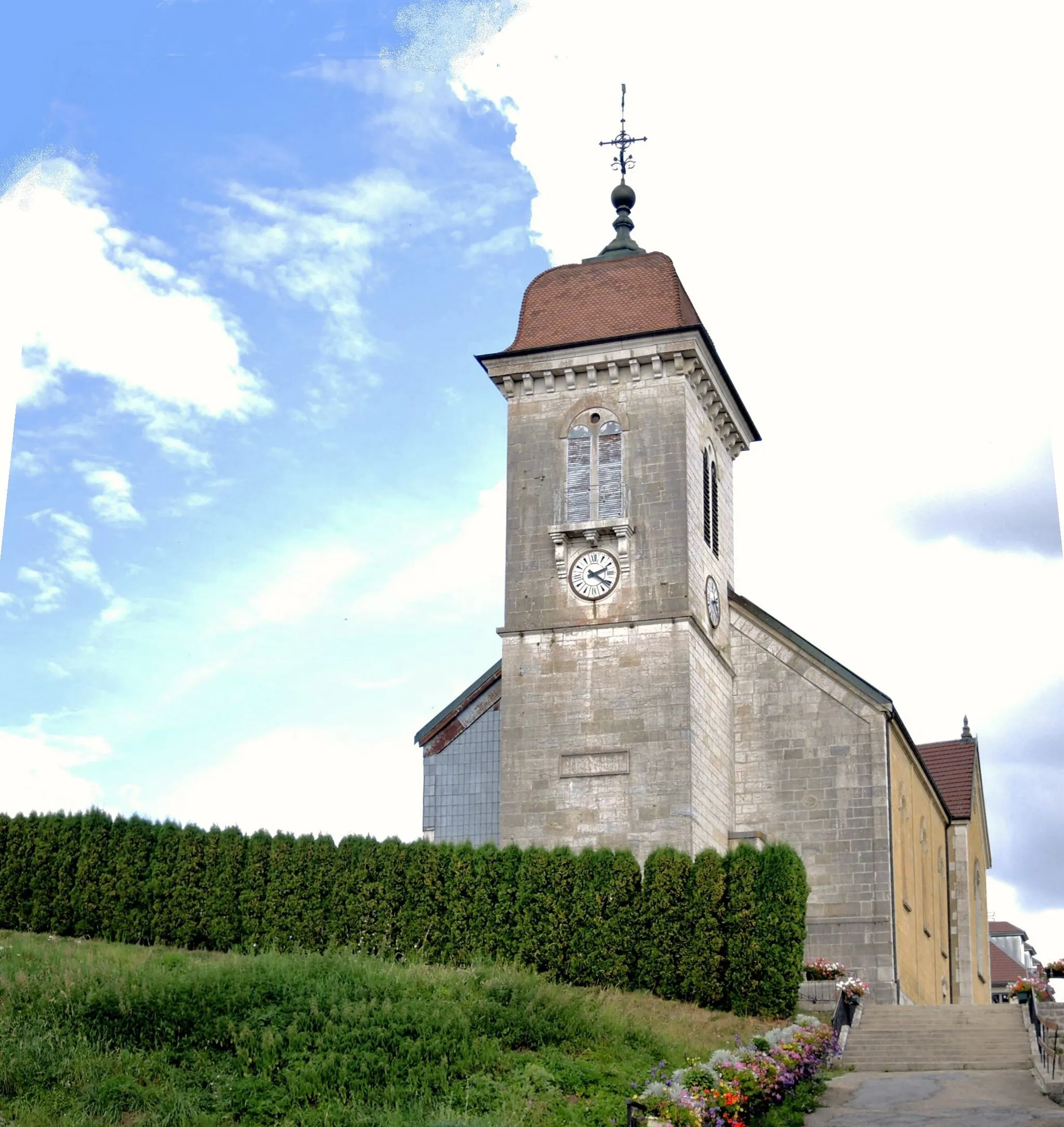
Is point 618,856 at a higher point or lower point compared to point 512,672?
lower

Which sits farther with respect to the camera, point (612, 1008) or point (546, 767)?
point (546, 767)

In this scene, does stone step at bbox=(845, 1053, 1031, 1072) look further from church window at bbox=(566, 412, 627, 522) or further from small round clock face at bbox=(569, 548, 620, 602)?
church window at bbox=(566, 412, 627, 522)

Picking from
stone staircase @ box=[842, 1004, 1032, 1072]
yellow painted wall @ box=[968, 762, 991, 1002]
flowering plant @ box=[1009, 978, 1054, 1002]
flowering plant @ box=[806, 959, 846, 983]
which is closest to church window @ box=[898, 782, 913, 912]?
flowering plant @ box=[806, 959, 846, 983]

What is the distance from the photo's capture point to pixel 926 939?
37875mm

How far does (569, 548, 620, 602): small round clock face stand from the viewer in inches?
1304

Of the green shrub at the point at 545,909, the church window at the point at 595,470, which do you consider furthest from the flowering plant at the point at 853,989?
the church window at the point at 595,470

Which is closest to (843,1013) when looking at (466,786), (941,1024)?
(941,1024)

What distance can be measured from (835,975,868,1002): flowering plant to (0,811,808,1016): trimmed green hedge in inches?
51.5

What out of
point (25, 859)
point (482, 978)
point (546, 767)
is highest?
point (546, 767)

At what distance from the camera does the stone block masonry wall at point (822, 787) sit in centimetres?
3222

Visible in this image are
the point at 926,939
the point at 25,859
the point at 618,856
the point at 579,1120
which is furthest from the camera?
the point at 926,939

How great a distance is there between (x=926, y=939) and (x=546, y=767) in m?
11.7

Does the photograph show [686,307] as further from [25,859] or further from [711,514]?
[25,859]

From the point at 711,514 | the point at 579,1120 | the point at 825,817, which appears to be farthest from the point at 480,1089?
the point at 711,514
